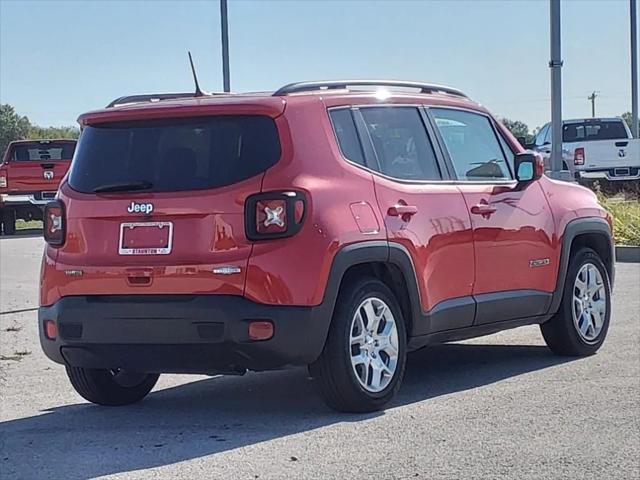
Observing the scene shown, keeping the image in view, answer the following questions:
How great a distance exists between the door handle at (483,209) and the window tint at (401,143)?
13.7 inches

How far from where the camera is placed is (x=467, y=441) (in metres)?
5.98

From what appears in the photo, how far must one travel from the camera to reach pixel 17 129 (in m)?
75.2

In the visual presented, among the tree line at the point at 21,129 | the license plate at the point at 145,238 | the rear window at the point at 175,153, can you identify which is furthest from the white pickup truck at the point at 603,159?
the tree line at the point at 21,129

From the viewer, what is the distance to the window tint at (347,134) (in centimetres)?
675

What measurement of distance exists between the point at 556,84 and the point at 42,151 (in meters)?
12.7

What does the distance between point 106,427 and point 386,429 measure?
1.61 m

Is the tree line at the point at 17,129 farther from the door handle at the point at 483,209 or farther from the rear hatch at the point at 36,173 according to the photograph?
the door handle at the point at 483,209

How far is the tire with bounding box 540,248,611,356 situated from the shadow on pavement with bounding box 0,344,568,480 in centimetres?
16

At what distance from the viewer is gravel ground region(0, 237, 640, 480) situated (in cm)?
557

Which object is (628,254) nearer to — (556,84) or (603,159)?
(556,84)

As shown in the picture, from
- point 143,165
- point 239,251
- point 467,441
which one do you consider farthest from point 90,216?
point 467,441

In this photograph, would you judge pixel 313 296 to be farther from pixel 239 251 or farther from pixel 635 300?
pixel 635 300

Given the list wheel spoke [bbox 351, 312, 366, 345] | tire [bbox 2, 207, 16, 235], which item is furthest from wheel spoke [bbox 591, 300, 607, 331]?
tire [bbox 2, 207, 16, 235]

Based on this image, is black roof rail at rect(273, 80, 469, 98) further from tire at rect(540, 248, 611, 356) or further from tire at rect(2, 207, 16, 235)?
tire at rect(2, 207, 16, 235)
